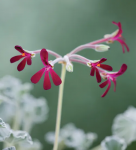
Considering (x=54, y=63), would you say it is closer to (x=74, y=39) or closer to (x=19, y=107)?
(x=19, y=107)

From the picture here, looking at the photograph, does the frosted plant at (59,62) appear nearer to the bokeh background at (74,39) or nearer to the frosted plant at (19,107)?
the frosted plant at (19,107)

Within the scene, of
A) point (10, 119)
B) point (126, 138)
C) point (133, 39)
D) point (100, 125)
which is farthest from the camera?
point (133, 39)

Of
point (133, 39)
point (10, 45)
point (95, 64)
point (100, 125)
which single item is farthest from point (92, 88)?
point (95, 64)

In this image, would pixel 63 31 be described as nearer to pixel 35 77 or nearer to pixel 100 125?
pixel 100 125

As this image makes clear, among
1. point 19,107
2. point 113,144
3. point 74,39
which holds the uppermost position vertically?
point 74,39

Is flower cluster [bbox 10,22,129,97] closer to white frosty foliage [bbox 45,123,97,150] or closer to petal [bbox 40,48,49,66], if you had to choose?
petal [bbox 40,48,49,66]

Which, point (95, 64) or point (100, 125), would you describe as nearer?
point (95, 64)

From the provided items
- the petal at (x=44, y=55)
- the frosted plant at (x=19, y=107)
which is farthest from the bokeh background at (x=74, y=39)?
the petal at (x=44, y=55)

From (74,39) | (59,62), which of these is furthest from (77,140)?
(74,39)

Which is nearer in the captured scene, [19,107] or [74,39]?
[19,107]
